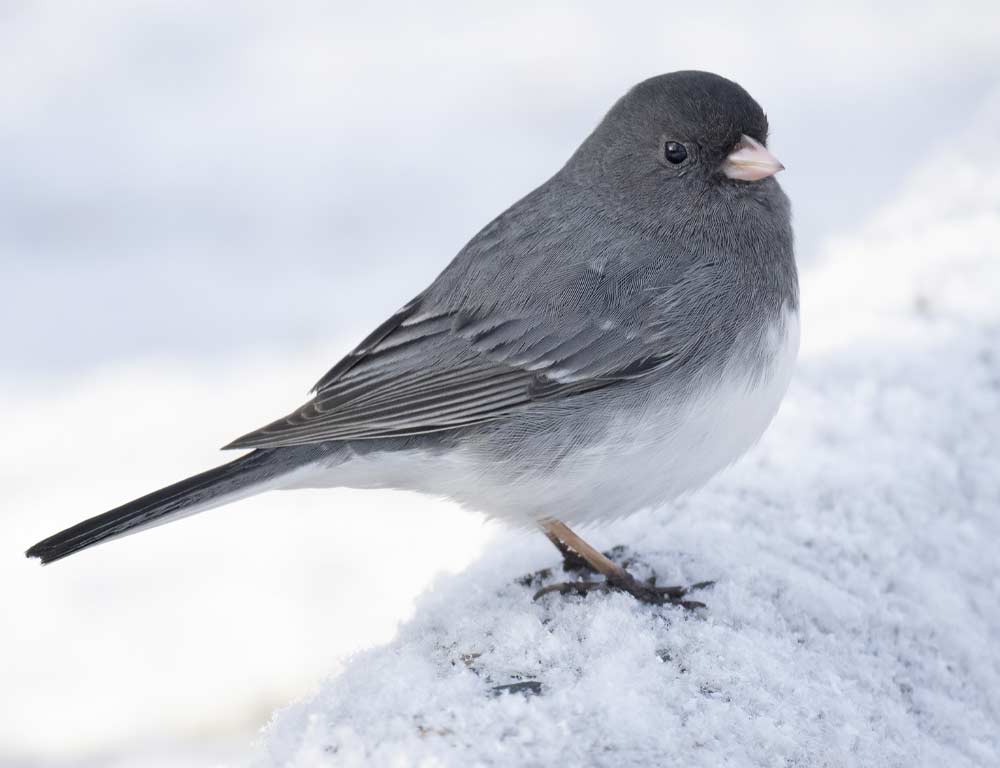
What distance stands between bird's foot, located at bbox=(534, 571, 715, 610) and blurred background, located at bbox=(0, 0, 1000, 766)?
296 millimetres

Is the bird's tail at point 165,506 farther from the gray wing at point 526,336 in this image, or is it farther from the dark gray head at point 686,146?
the dark gray head at point 686,146

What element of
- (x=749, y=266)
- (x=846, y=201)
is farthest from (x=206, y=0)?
(x=749, y=266)

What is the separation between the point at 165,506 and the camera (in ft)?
6.79

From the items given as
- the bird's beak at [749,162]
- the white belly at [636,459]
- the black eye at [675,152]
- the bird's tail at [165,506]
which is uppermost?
the black eye at [675,152]

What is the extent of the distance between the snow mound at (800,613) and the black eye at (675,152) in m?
0.73

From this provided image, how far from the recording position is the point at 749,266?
228cm

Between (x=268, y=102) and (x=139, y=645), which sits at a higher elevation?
(x=268, y=102)

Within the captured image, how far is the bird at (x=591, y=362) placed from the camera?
2125mm

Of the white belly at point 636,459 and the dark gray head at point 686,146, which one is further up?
the dark gray head at point 686,146

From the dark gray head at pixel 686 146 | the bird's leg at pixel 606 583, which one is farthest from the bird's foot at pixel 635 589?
the dark gray head at pixel 686 146

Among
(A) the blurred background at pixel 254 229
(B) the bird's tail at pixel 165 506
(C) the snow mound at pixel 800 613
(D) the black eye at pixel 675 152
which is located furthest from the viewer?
(A) the blurred background at pixel 254 229

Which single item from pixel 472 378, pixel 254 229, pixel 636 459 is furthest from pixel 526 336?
pixel 254 229

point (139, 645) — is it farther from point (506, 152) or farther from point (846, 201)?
point (846, 201)

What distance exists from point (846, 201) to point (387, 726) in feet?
12.9
